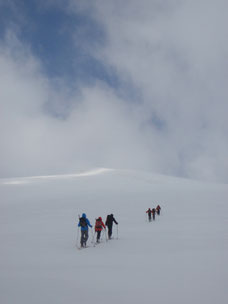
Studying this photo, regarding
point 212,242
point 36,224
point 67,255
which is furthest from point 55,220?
point 212,242

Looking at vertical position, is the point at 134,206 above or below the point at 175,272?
above

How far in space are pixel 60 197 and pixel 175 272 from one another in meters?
29.6

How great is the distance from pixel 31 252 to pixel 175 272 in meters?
6.10

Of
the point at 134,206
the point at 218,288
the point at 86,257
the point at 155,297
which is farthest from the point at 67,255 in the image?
the point at 134,206

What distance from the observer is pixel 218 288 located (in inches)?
215

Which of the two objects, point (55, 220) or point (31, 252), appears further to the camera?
point (55, 220)

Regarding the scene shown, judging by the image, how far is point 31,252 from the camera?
10.0m

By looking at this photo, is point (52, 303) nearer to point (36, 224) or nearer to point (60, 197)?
point (36, 224)

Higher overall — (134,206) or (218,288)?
(134,206)

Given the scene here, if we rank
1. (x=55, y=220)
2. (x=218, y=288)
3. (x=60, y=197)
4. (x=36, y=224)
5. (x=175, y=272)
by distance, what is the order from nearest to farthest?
1. (x=218, y=288)
2. (x=175, y=272)
3. (x=36, y=224)
4. (x=55, y=220)
5. (x=60, y=197)

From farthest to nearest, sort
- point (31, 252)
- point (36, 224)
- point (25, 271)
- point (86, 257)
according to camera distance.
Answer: point (36, 224) → point (31, 252) → point (86, 257) → point (25, 271)

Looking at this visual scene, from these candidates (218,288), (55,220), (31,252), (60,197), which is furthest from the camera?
(60,197)

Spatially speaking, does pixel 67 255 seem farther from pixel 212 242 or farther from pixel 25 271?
pixel 212 242

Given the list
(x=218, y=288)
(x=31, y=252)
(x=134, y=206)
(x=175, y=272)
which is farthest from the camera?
(x=134, y=206)
